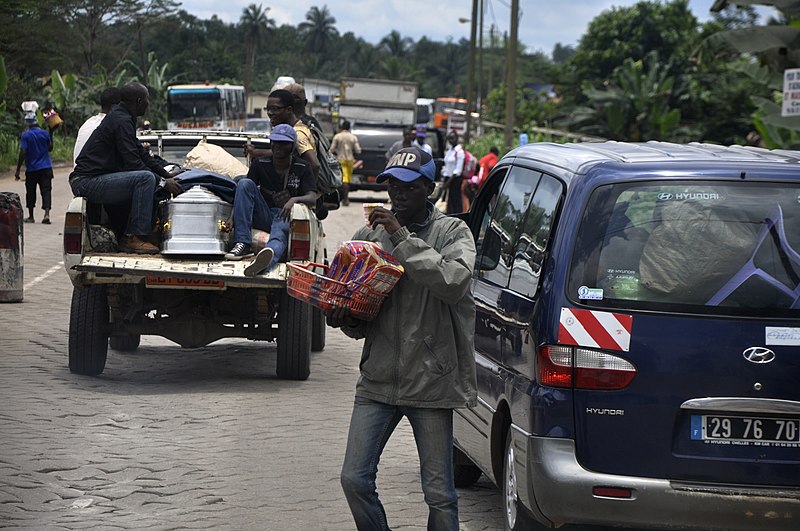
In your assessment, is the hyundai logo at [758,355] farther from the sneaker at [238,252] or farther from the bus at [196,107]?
the bus at [196,107]

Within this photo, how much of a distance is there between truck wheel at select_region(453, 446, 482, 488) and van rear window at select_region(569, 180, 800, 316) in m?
2.13

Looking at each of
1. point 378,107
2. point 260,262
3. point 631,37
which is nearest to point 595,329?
point 260,262

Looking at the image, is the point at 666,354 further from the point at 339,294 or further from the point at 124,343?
the point at 124,343

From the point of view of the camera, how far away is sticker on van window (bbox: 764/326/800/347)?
4945mm

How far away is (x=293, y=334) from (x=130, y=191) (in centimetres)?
165

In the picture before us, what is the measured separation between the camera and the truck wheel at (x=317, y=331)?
11531mm

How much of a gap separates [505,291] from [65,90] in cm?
4533

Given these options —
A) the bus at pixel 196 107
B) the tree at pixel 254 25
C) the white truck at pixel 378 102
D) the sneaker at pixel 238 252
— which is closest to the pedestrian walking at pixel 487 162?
the white truck at pixel 378 102

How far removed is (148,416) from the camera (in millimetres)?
8539

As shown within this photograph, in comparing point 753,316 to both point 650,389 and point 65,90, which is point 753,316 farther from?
point 65,90

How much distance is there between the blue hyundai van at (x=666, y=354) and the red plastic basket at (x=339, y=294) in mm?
801

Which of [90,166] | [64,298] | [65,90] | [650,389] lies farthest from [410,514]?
[65,90]

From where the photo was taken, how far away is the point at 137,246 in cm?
955

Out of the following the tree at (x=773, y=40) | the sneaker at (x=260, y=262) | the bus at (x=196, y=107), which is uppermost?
the tree at (x=773, y=40)
